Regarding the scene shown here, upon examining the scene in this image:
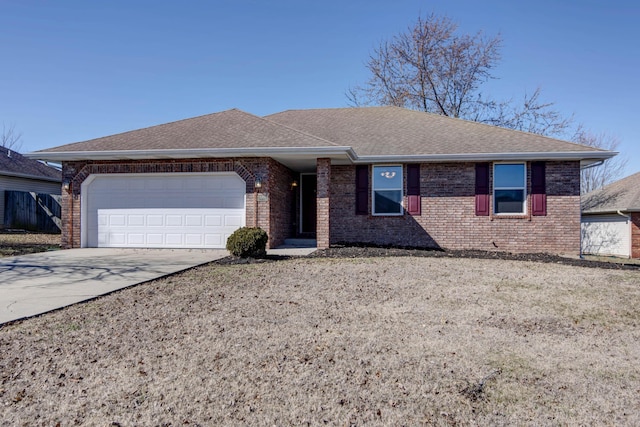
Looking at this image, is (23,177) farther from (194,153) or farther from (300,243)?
(300,243)

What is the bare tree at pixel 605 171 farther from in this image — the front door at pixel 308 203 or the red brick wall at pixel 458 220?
the front door at pixel 308 203

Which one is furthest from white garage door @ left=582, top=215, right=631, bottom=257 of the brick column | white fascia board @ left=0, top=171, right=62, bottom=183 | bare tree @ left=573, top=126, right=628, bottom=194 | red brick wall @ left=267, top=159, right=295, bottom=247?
white fascia board @ left=0, top=171, right=62, bottom=183

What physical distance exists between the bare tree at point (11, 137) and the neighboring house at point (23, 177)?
24.5 m

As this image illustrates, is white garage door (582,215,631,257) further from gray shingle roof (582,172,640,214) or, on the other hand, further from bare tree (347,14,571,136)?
bare tree (347,14,571,136)

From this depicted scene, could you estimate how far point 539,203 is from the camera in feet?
39.7

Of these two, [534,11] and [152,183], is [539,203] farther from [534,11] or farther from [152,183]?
[152,183]

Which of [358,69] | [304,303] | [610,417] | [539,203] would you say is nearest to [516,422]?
[610,417]

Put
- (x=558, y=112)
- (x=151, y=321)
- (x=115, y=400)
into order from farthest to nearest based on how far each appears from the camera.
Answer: (x=558, y=112), (x=151, y=321), (x=115, y=400)

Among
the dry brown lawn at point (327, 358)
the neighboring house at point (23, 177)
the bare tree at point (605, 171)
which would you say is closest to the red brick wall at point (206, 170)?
the dry brown lawn at point (327, 358)

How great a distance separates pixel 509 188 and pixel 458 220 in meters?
1.75

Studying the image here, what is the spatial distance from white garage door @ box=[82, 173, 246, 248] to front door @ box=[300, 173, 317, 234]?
12.0ft

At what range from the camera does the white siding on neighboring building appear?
1941 cm

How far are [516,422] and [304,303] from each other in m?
3.29

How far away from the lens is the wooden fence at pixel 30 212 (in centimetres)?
1920
